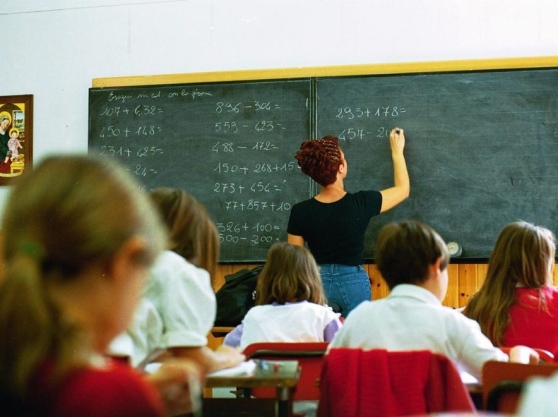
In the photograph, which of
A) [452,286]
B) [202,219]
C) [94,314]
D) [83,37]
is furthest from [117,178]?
[83,37]

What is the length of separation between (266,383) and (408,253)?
751mm

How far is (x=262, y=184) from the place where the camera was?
504 cm

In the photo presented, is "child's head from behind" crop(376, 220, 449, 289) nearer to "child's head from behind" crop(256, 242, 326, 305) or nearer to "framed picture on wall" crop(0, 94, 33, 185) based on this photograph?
"child's head from behind" crop(256, 242, 326, 305)

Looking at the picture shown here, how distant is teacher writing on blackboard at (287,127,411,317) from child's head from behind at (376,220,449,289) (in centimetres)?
179

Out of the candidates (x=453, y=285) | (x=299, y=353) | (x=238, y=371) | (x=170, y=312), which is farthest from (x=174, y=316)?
(x=453, y=285)

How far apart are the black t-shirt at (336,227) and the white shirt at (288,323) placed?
3.71ft

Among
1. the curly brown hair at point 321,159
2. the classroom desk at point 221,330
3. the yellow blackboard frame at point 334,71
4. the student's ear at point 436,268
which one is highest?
the yellow blackboard frame at point 334,71

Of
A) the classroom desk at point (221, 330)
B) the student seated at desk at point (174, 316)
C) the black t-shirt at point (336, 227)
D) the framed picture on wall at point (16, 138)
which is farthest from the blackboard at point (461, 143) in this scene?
the student seated at desk at point (174, 316)

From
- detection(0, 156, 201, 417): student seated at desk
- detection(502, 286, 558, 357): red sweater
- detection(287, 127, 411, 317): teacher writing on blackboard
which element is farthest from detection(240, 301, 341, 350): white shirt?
detection(0, 156, 201, 417): student seated at desk

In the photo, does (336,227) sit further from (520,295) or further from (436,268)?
(436,268)

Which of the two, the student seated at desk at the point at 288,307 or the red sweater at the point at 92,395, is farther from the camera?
the student seated at desk at the point at 288,307

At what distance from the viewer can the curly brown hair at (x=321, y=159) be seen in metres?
4.47

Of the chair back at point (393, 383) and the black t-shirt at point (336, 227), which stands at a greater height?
the black t-shirt at point (336, 227)

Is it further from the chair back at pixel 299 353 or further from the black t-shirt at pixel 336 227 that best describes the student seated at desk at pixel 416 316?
the black t-shirt at pixel 336 227
